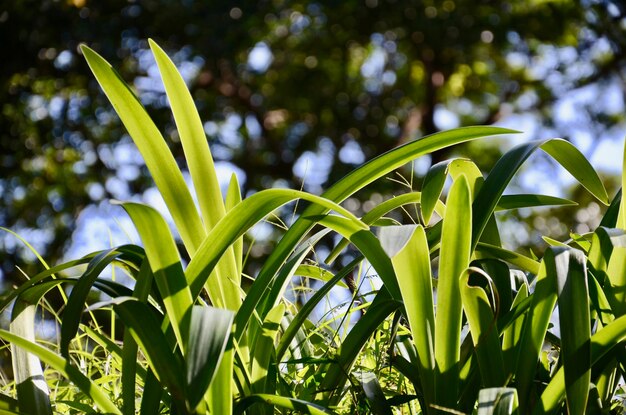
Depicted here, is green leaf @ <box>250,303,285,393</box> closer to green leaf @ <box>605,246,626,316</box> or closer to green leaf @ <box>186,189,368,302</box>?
green leaf @ <box>186,189,368,302</box>

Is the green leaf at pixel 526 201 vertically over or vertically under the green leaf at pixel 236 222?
over

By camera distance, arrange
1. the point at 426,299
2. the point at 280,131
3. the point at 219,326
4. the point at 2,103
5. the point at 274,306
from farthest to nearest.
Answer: the point at 280,131 < the point at 2,103 < the point at 274,306 < the point at 426,299 < the point at 219,326

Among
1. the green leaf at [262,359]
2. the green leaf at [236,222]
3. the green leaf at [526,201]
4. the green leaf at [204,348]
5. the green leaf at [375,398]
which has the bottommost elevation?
the green leaf at [375,398]

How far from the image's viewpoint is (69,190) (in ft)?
22.8

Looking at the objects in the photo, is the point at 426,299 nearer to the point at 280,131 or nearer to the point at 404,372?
the point at 404,372

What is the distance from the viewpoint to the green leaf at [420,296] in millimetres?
701

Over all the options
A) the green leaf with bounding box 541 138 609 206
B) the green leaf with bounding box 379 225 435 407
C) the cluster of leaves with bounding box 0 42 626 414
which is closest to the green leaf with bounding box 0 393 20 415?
the cluster of leaves with bounding box 0 42 626 414

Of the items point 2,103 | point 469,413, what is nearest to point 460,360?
point 469,413

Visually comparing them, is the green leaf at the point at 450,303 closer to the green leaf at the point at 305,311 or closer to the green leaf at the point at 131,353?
the green leaf at the point at 305,311

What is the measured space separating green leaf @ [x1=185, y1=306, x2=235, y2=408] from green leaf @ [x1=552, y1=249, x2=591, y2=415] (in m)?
0.27

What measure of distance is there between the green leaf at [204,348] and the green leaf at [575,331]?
0.90ft

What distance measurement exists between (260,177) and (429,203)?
670cm

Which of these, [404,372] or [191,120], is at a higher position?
[191,120]

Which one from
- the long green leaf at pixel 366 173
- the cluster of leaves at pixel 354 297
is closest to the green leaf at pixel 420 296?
the cluster of leaves at pixel 354 297
